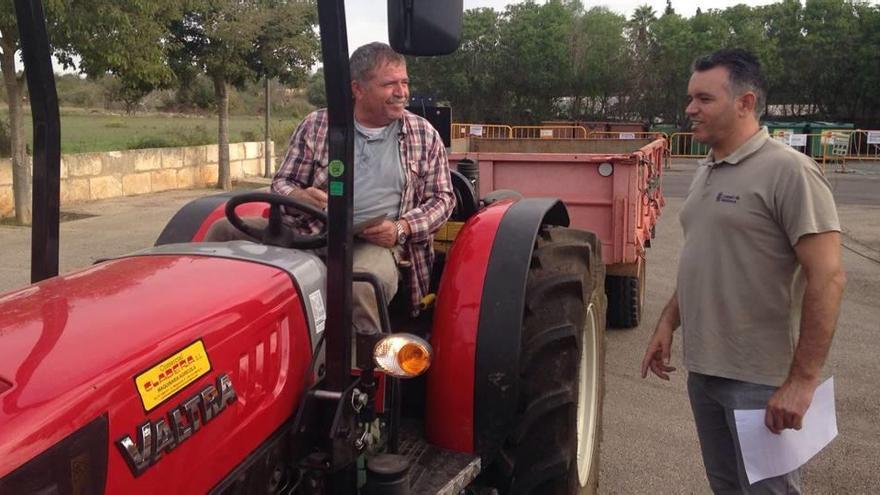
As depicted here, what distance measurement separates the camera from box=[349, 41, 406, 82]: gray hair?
286cm

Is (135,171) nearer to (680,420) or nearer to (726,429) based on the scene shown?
(680,420)

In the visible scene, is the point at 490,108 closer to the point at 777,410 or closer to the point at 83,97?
the point at 83,97

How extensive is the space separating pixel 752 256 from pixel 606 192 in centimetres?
362

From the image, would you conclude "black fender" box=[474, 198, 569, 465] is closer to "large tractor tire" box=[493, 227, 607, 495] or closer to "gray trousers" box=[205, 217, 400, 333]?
"large tractor tire" box=[493, 227, 607, 495]

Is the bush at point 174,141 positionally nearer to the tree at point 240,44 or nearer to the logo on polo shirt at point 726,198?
the tree at point 240,44

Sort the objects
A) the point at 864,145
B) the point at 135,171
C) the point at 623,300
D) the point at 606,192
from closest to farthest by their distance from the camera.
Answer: the point at 606,192 < the point at 623,300 < the point at 135,171 < the point at 864,145

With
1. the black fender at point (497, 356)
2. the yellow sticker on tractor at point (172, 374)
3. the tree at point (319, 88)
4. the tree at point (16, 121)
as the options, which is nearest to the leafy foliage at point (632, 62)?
the tree at point (319, 88)

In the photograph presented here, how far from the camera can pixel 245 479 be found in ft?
6.33

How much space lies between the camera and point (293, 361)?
Answer: 2.15 meters

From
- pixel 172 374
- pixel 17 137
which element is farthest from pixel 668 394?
pixel 17 137

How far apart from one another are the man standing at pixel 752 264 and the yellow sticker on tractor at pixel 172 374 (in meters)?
1.47

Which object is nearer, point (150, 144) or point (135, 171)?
point (135, 171)

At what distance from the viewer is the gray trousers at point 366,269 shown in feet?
8.01

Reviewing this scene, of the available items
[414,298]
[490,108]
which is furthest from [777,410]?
[490,108]
